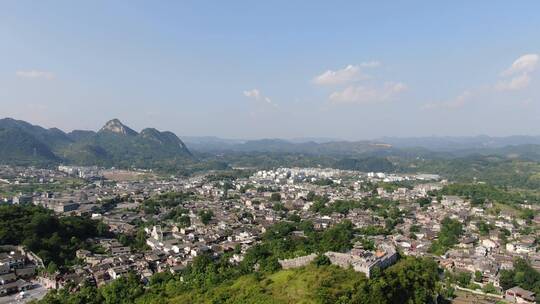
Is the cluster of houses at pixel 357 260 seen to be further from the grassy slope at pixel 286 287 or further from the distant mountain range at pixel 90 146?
the distant mountain range at pixel 90 146

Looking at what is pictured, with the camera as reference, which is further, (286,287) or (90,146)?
(90,146)

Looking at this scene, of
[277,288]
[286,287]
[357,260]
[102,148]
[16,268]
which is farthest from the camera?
[102,148]

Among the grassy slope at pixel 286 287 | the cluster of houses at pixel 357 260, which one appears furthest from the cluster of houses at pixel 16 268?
the cluster of houses at pixel 357 260

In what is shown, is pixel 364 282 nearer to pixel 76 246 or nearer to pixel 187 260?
pixel 187 260

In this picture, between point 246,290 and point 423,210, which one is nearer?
point 246,290

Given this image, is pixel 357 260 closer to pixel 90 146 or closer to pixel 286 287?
pixel 286 287

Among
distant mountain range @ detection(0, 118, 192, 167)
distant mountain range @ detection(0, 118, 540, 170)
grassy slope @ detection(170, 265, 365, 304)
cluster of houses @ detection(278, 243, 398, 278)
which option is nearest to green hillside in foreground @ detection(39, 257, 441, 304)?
grassy slope @ detection(170, 265, 365, 304)

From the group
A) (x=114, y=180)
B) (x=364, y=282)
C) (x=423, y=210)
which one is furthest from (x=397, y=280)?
(x=114, y=180)

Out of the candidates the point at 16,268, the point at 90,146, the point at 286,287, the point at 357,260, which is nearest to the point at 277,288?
the point at 286,287
